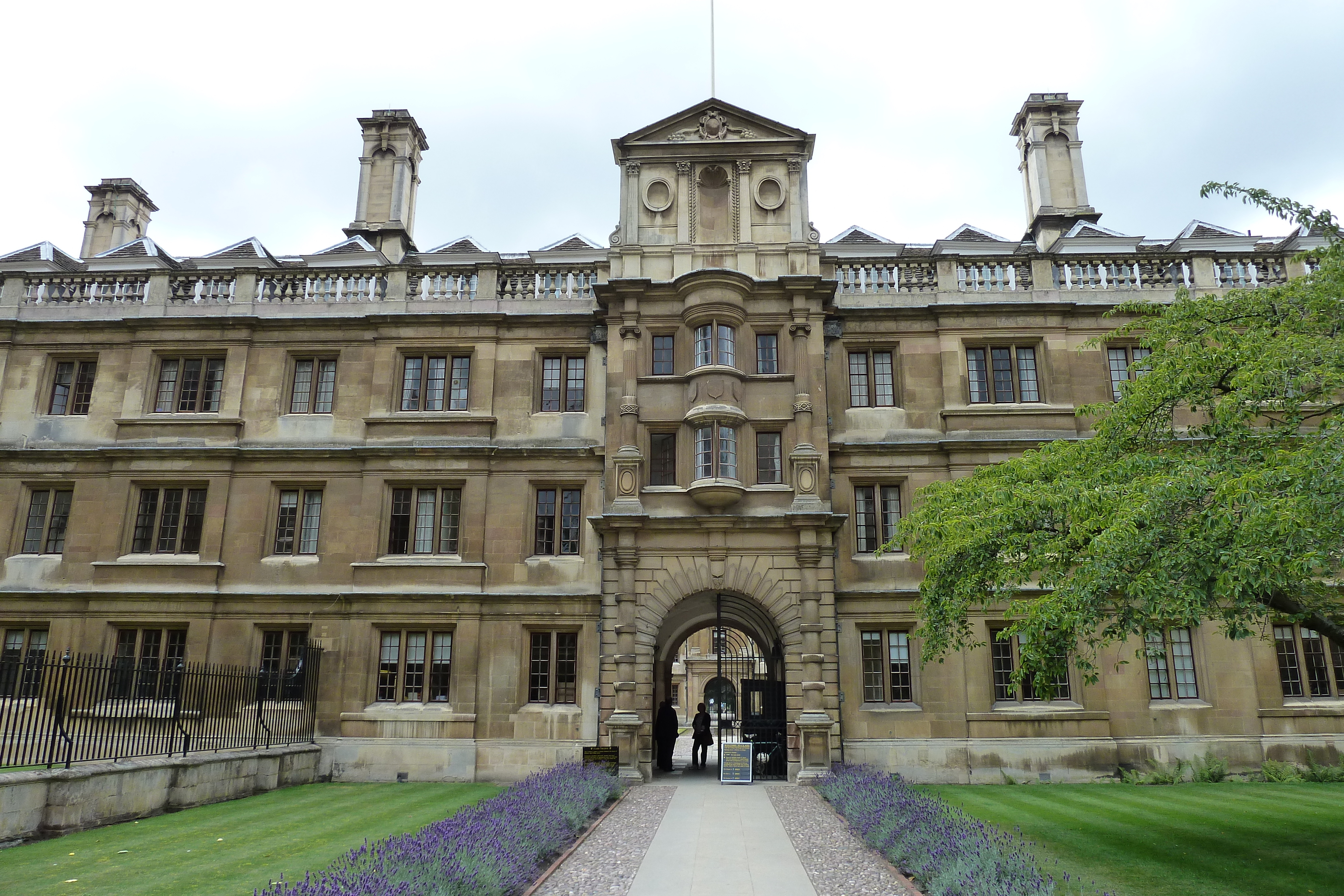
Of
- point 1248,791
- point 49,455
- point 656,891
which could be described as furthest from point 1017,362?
point 49,455

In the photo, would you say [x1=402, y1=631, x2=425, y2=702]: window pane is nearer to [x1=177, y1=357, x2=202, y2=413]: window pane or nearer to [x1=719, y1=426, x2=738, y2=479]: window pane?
[x1=719, y1=426, x2=738, y2=479]: window pane

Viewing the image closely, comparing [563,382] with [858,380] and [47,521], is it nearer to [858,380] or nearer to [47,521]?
[858,380]

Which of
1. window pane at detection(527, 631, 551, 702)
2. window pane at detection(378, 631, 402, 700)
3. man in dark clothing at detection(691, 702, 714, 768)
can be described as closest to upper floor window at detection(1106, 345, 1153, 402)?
man in dark clothing at detection(691, 702, 714, 768)

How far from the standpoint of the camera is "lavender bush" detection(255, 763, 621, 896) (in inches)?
312

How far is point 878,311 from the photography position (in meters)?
23.7

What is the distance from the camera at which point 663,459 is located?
22422mm

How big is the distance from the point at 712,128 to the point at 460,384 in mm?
10028

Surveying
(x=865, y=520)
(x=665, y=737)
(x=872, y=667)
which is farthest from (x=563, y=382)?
(x=872, y=667)

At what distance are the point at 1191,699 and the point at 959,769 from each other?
611cm

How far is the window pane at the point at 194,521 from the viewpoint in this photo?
2328cm

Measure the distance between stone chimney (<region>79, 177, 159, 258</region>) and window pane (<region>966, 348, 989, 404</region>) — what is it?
28.1 metres

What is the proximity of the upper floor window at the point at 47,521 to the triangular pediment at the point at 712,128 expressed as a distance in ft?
60.1

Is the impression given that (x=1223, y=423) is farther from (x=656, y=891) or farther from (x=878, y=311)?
(x=878, y=311)

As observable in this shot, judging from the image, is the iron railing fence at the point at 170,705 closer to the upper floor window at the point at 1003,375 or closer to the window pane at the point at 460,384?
the window pane at the point at 460,384
